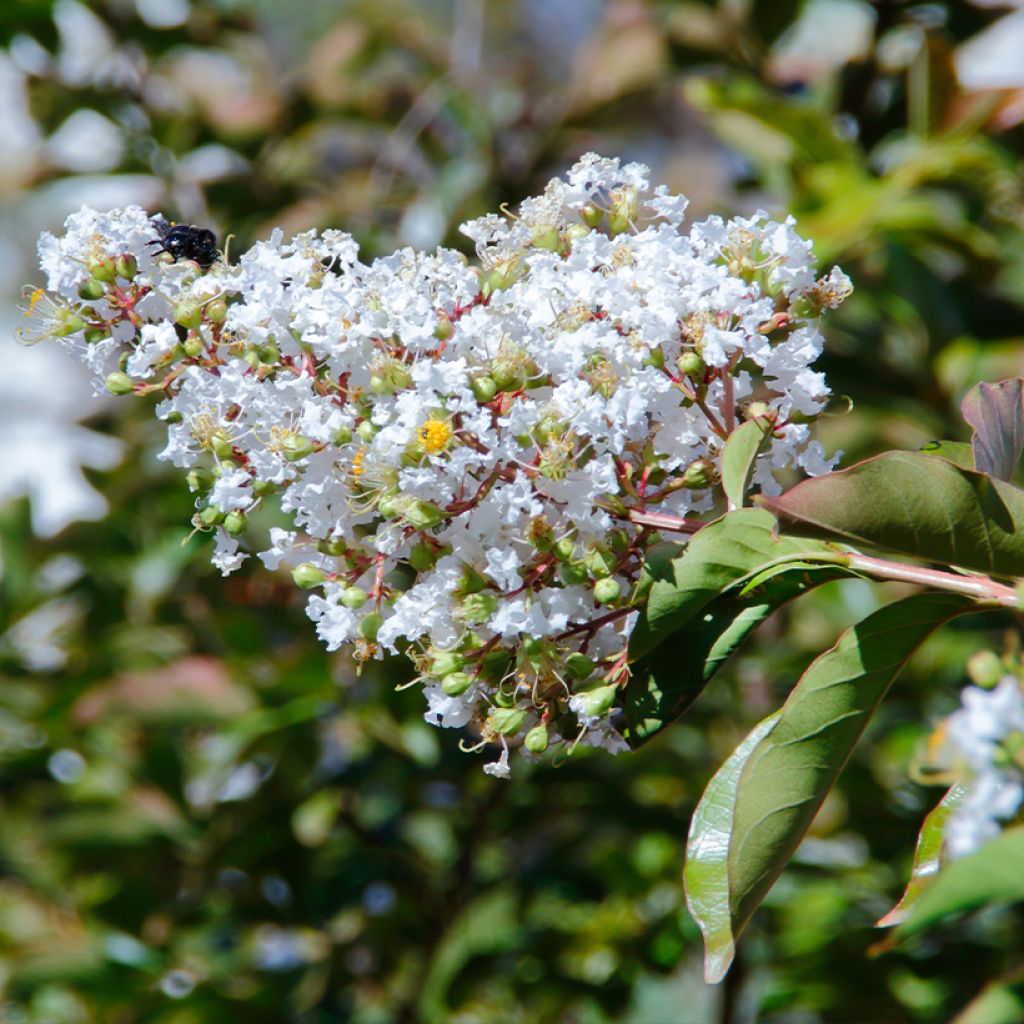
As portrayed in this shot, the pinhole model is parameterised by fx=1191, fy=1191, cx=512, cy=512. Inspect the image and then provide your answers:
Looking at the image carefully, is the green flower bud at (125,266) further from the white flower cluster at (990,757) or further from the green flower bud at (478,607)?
the white flower cluster at (990,757)

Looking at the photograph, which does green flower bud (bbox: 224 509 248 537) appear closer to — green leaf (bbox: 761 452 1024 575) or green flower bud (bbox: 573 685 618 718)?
green flower bud (bbox: 573 685 618 718)

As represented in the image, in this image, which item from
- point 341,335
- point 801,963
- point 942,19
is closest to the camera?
point 341,335

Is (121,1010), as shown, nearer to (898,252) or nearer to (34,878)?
(34,878)

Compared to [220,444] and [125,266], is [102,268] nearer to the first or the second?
[125,266]

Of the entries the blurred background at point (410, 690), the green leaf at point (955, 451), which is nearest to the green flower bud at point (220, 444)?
the green leaf at point (955, 451)

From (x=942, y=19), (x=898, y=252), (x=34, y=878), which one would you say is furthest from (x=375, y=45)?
(x=34, y=878)

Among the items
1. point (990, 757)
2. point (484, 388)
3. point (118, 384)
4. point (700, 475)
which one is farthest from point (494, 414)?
point (990, 757)
